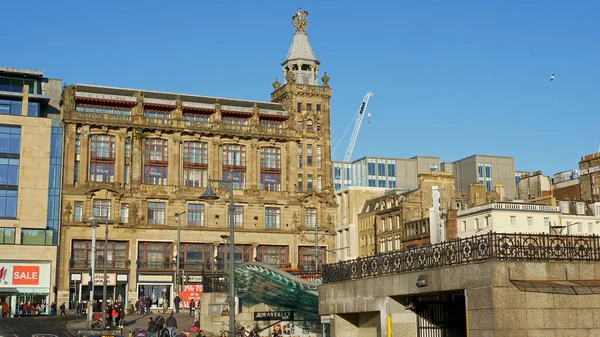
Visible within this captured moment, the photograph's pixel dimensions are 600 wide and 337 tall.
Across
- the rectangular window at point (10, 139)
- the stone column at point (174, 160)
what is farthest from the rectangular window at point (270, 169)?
the rectangular window at point (10, 139)

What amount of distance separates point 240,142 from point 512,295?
82.5 m

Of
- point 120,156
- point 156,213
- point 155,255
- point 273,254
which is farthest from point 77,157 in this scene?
point 273,254

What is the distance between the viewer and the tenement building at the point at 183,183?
95375 mm

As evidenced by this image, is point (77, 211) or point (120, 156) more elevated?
point (120, 156)

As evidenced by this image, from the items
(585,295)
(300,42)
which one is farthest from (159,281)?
(585,295)

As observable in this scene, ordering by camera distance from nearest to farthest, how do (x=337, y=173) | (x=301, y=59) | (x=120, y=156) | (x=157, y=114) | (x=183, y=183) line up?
(x=120, y=156) → (x=183, y=183) → (x=157, y=114) → (x=301, y=59) → (x=337, y=173)

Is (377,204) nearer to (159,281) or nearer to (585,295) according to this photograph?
(159,281)

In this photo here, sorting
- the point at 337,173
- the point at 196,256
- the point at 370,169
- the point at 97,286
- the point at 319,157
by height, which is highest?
the point at 370,169

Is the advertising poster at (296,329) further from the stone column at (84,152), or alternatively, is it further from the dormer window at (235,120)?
the dormer window at (235,120)

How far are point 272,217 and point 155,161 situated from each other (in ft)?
53.0

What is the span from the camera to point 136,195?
9806cm

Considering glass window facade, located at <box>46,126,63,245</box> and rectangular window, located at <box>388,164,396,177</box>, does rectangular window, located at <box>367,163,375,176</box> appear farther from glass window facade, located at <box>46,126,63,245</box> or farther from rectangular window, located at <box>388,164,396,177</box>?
glass window facade, located at <box>46,126,63,245</box>

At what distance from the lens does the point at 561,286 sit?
2436cm

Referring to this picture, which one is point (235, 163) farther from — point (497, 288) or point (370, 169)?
point (497, 288)
